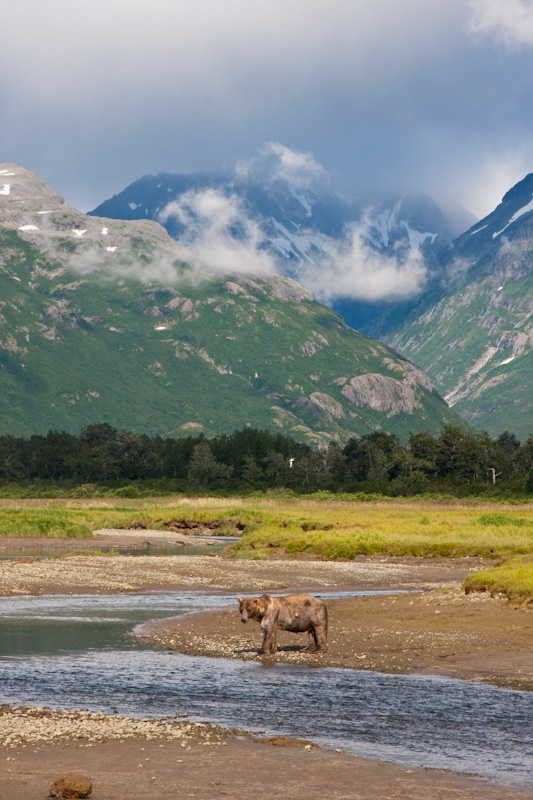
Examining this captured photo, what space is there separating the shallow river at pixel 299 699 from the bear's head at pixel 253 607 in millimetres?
1346

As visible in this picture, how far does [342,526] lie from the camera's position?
80812 mm

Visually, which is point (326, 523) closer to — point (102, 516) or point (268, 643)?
point (102, 516)

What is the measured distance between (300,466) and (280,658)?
15545 centimetres

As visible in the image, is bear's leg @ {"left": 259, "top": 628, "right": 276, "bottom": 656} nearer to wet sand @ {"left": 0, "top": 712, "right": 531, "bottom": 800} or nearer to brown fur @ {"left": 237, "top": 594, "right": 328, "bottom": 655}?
brown fur @ {"left": 237, "top": 594, "right": 328, "bottom": 655}

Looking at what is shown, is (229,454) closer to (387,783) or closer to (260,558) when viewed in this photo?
(260,558)

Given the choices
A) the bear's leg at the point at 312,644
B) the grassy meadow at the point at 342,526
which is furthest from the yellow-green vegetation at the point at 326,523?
the bear's leg at the point at 312,644

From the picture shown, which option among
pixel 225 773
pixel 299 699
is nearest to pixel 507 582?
pixel 299 699

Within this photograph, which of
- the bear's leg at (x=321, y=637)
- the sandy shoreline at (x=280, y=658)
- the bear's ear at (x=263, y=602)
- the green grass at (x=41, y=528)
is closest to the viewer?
the sandy shoreline at (x=280, y=658)

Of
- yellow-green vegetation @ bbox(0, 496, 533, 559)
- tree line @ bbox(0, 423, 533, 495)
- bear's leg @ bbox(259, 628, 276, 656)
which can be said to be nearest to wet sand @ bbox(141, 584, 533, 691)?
bear's leg @ bbox(259, 628, 276, 656)

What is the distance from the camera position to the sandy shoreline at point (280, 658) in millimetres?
13453

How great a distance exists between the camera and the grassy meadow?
205ft

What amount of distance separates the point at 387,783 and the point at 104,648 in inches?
575

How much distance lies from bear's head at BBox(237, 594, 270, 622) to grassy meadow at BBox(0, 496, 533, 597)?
41.6 ft

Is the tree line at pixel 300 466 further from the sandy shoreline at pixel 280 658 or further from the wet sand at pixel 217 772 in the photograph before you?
the wet sand at pixel 217 772
